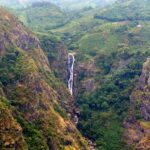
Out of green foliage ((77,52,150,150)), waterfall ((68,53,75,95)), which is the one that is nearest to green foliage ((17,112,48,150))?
green foliage ((77,52,150,150))

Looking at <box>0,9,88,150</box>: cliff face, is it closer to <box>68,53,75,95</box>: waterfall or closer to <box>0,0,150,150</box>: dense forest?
<box>0,0,150,150</box>: dense forest

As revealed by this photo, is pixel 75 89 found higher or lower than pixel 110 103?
higher

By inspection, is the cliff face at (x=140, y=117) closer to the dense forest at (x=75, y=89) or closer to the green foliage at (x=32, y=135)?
the dense forest at (x=75, y=89)

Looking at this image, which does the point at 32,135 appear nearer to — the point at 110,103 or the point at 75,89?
the point at 110,103

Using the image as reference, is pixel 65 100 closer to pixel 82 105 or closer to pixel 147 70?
pixel 82 105

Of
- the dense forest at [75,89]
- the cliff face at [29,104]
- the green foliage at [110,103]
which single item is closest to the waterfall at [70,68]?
the dense forest at [75,89]

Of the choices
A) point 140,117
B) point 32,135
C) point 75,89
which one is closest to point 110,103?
point 140,117

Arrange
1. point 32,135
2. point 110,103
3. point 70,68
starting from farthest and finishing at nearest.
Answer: point 70,68, point 110,103, point 32,135
